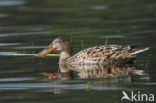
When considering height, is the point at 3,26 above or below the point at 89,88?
above

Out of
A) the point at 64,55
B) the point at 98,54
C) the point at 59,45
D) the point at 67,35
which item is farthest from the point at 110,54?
the point at 67,35

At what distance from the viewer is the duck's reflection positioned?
11.5 m

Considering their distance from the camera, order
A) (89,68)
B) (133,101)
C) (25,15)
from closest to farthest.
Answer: (133,101)
(89,68)
(25,15)

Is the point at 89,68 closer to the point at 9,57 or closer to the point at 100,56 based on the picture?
the point at 100,56

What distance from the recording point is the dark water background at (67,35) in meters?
10.1

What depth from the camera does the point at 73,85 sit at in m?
10.6

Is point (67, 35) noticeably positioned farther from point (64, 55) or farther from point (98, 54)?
point (98, 54)

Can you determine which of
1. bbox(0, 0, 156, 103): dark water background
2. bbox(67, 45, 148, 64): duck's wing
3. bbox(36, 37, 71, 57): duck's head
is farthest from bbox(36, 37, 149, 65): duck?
bbox(36, 37, 71, 57): duck's head

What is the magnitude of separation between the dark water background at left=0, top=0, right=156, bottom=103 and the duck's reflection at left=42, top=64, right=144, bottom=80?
0.24m

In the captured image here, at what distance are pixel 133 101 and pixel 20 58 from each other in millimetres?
5231

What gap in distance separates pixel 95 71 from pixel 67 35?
5637 mm

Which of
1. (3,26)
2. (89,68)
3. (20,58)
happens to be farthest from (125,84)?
(3,26)

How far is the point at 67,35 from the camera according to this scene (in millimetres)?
17688

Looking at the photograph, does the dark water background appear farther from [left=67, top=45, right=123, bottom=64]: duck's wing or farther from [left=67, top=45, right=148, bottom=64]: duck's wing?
[left=67, top=45, right=123, bottom=64]: duck's wing
